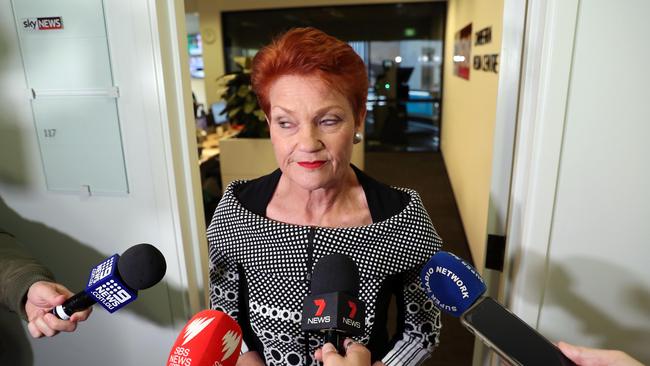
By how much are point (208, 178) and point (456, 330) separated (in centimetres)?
259

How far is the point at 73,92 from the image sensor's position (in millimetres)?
1366

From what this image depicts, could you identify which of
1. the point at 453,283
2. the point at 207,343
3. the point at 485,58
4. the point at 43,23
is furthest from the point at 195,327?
the point at 485,58

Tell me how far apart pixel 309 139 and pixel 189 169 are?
22.2 inches

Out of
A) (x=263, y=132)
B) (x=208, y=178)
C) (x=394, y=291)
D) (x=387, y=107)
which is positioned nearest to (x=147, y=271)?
(x=394, y=291)

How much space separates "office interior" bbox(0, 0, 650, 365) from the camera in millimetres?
1030

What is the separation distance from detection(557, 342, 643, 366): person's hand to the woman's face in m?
0.60

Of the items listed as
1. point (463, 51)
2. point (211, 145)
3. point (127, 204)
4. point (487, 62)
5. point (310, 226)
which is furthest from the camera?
point (463, 51)

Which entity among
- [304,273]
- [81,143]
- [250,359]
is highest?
[81,143]

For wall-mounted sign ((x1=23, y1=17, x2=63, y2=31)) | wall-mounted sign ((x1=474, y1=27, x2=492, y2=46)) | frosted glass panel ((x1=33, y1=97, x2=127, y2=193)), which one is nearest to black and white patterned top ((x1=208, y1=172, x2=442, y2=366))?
frosted glass panel ((x1=33, y1=97, x2=127, y2=193))

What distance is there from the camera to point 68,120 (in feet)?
4.59

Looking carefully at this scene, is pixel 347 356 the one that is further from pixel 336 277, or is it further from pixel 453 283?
pixel 453 283

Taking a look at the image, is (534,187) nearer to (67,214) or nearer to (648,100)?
(648,100)

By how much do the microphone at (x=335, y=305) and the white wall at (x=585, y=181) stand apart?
1.76ft

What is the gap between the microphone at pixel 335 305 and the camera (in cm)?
79
